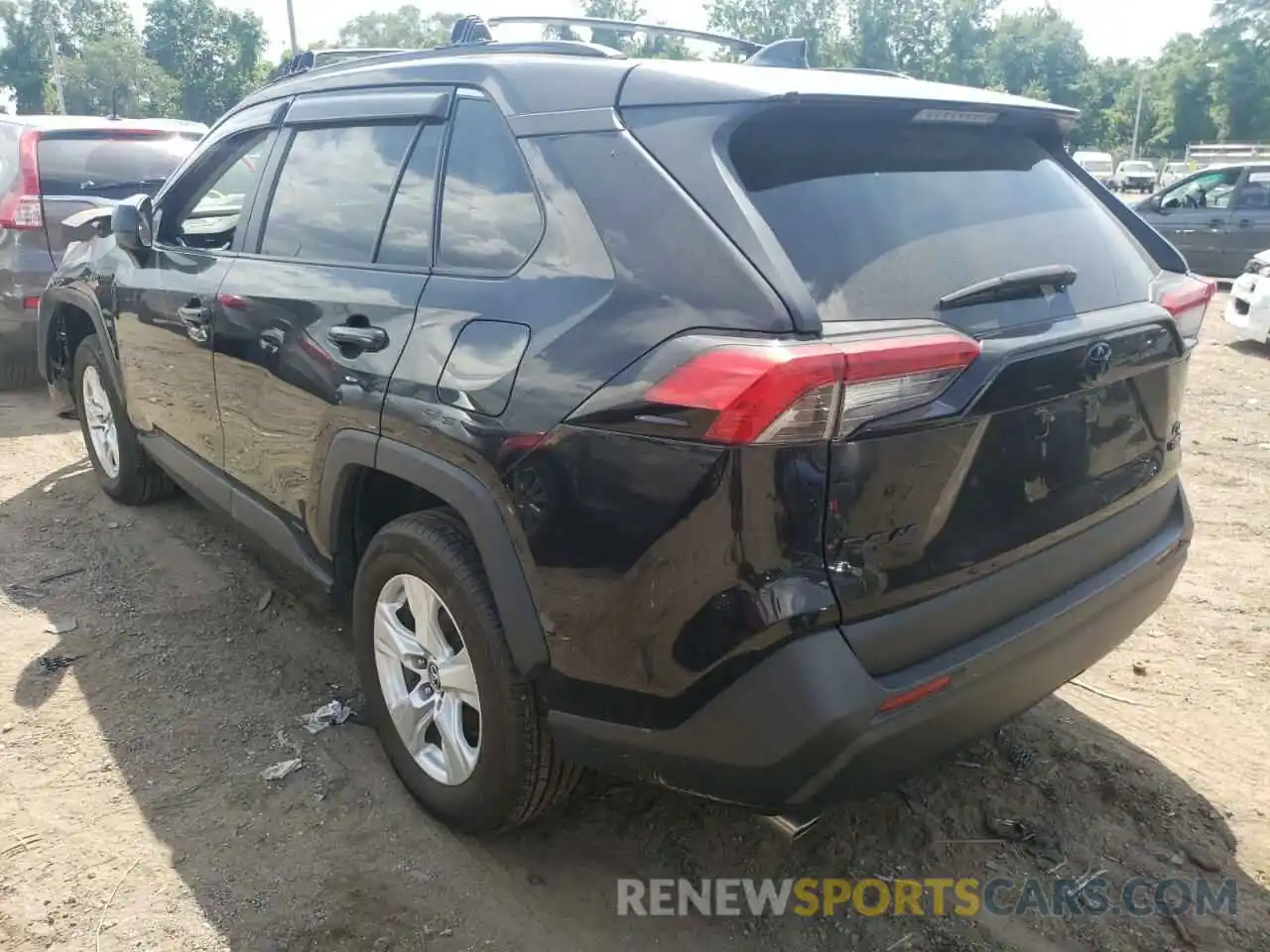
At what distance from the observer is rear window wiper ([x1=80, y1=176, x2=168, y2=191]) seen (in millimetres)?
6910

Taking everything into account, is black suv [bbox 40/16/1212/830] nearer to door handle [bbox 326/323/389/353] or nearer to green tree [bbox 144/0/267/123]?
door handle [bbox 326/323/389/353]

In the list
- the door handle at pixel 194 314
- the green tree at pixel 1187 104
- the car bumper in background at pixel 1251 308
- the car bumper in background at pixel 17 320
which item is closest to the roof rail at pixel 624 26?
the door handle at pixel 194 314

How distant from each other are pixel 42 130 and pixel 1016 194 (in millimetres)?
6757

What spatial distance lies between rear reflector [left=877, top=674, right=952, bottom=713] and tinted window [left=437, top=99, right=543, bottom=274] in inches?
47.8

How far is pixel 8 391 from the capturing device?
724 cm

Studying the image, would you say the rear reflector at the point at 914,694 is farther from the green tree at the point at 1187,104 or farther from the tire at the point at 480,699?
the green tree at the point at 1187,104

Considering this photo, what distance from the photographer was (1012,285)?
6.95 feet

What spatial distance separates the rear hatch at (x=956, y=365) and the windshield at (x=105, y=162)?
20.5 feet

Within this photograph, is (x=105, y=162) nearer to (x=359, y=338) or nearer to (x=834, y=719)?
(x=359, y=338)

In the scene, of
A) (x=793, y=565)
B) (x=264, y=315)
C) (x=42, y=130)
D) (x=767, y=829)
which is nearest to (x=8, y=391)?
(x=42, y=130)

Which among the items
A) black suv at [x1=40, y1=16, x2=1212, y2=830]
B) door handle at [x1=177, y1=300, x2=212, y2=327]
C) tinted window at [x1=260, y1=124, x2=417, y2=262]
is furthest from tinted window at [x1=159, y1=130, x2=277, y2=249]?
black suv at [x1=40, y1=16, x2=1212, y2=830]

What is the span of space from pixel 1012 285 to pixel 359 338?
5.16 feet

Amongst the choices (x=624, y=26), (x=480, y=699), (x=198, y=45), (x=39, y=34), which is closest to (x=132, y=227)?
(x=624, y=26)

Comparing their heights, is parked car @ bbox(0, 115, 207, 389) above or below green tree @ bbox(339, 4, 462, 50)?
below
